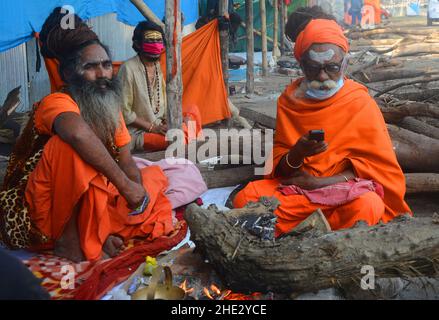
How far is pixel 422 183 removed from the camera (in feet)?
14.6

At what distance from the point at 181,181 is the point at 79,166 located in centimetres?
114

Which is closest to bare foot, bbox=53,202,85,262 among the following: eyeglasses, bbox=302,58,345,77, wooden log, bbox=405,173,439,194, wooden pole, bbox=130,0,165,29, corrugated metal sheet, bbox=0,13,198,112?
eyeglasses, bbox=302,58,345,77

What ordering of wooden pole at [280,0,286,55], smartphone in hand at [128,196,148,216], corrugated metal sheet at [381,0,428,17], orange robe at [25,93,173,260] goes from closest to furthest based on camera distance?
1. orange robe at [25,93,173,260]
2. smartphone in hand at [128,196,148,216]
3. wooden pole at [280,0,286,55]
4. corrugated metal sheet at [381,0,428,17]

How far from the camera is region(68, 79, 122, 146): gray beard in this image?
3408 mm

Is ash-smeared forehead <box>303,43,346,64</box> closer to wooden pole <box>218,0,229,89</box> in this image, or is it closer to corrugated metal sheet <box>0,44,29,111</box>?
wooden pole <box>218,0,229,89</box>

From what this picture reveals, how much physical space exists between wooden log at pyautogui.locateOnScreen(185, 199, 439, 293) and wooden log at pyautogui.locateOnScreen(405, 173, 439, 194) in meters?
1.54

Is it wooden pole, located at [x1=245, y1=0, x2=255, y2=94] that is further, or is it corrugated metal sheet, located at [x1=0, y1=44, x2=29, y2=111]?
wooden pole, located at [x1=245, y1=0, x2=255, y2=94]

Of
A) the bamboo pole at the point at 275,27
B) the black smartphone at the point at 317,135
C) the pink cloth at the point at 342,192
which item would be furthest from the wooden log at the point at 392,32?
the black smartphone at the point at 317,135

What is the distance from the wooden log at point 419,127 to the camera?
4.86 meters

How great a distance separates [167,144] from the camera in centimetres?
536

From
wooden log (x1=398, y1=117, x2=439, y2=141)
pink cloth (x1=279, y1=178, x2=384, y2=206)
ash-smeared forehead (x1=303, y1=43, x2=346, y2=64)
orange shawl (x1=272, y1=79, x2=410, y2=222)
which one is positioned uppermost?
ash-smeared forehead (x1=303, y1=43, x2=346, y2=64)
